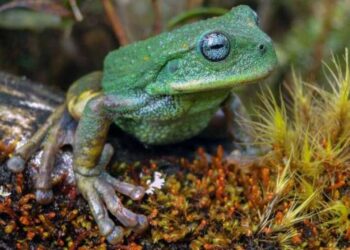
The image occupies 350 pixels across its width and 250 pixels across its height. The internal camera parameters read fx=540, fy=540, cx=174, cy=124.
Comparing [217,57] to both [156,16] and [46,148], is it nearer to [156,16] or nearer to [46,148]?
[46,148]

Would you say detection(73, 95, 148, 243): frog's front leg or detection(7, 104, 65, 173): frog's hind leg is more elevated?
detection(7, 104, 65, 173): frog's hind leg

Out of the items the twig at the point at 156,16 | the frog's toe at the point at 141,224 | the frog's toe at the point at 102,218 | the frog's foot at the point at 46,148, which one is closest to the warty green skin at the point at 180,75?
the frog's foot at the point at 46,148

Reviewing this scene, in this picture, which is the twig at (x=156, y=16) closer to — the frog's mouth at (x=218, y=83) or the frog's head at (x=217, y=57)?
the frog's head at (x=217, y=57)

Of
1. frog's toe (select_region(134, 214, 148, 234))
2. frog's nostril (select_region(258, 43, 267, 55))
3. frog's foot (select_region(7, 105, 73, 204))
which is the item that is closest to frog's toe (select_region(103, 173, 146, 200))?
frog's toe (select_region(134, 214, 148, 234))

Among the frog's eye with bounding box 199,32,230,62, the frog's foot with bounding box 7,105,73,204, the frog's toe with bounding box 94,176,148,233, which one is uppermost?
the frog's eye with bounding box 199,32,230,62

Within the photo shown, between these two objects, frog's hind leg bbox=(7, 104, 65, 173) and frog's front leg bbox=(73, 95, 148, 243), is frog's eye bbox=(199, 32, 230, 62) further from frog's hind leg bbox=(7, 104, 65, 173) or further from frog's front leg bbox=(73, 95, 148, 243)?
frog's hind leg bbox=(7, 104, 65, 173)

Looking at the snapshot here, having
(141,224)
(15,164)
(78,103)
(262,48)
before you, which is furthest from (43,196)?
(262,48)
